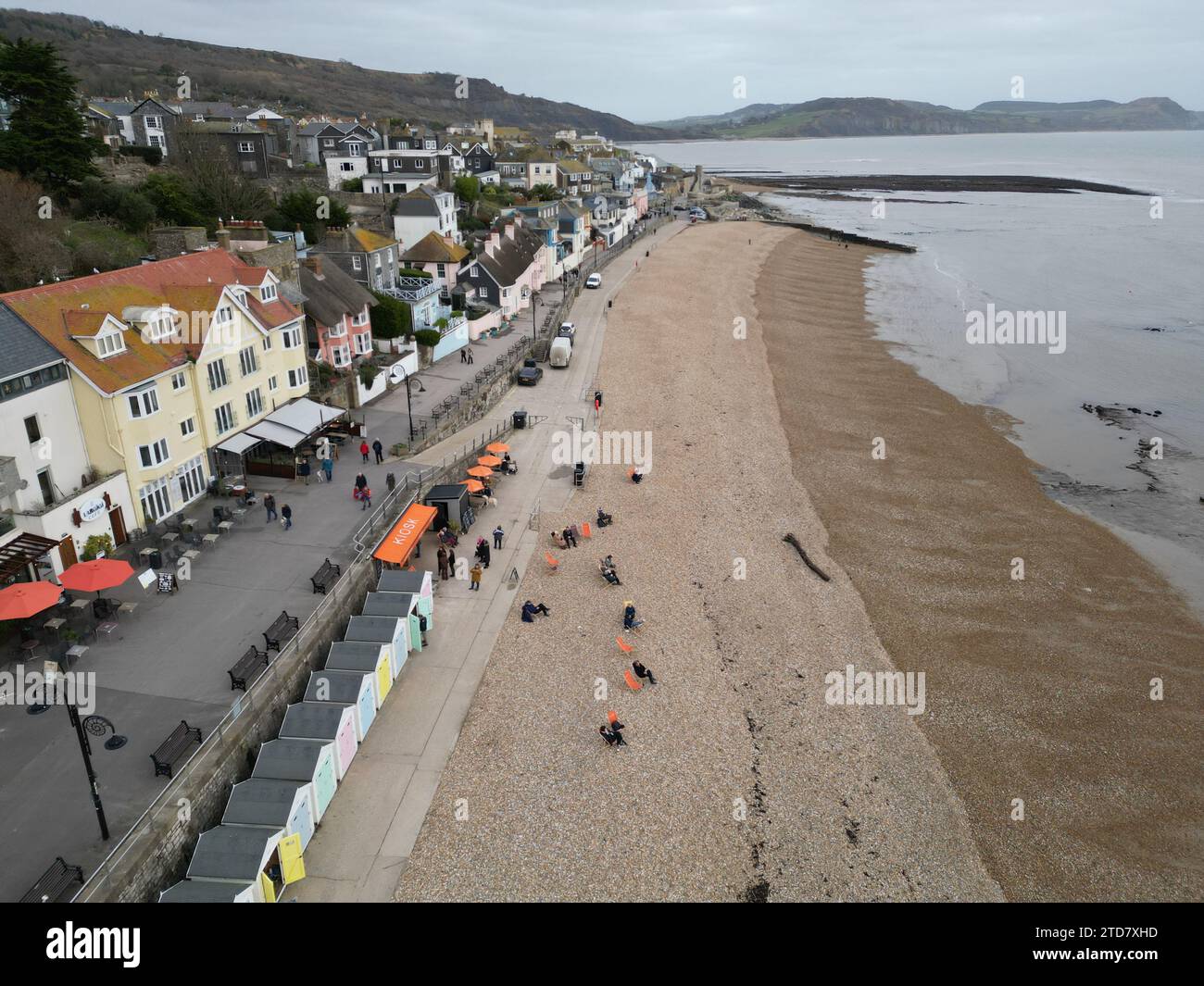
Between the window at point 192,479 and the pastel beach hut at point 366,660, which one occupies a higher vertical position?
the window at point 192,479

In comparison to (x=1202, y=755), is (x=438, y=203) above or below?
above

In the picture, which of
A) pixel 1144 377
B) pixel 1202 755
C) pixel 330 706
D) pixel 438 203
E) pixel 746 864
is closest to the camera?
pixel 746 864

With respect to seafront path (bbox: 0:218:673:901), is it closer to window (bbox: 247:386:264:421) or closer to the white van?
window (bbox: 247:386:264:421)

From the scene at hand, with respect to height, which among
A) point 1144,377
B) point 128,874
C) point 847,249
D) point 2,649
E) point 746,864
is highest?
point 847,249

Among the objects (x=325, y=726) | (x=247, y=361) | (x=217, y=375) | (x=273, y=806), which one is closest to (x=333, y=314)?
(x=247, y=361)

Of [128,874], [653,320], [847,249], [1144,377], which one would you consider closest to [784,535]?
[128,874]

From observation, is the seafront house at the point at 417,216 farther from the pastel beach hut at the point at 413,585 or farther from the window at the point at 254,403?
the pastel beach hut at the point at 413,585

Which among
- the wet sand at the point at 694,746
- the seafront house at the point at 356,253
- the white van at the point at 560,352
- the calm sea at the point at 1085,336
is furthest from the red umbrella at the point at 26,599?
the calm sea at the point at 1085,336

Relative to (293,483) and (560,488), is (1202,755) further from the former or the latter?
(293,483)
